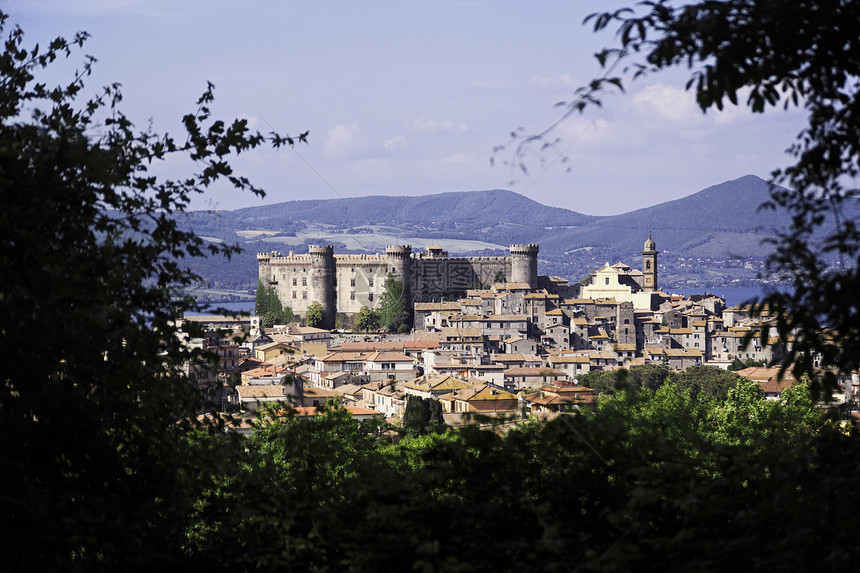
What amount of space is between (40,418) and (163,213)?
148 centimetres

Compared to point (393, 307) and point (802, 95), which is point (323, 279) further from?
point (802, 95)

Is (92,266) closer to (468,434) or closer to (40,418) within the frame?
(40,418)

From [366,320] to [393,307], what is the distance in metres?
1.96

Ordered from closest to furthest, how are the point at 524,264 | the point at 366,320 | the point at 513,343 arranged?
the point at 513,343
the point at 366,320
the point at 524,264

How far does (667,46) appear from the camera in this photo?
400cm

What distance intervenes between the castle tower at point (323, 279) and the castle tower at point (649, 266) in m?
28.7

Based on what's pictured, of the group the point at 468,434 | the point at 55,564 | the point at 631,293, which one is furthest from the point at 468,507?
the point at 631,293

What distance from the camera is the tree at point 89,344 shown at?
5.05 metres

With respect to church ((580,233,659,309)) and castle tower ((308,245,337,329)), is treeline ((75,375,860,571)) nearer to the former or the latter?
castle tower ((308,245,337,329))

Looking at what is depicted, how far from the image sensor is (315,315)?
228 ft

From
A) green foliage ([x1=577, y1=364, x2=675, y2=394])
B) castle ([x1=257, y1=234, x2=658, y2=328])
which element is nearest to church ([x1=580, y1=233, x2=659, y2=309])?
castle ([x1=257, y1=234, x2=658, y2=328])

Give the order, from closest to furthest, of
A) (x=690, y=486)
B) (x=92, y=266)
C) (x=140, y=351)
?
1. (x=690, y=486)
2. (x=92, y=266)
3. (x=140, y=351)

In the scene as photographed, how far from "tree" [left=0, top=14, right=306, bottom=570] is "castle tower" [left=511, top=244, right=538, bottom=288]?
224 feet

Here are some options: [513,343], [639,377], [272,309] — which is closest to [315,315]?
[272,309]
